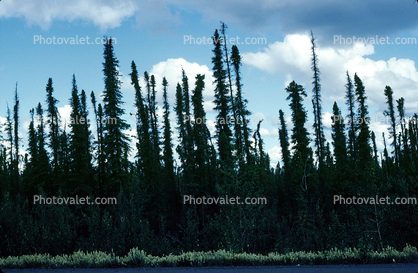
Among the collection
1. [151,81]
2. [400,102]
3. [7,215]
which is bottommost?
[7,215]

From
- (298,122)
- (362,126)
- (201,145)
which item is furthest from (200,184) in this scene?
(362,126)

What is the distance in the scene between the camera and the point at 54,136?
158 feet

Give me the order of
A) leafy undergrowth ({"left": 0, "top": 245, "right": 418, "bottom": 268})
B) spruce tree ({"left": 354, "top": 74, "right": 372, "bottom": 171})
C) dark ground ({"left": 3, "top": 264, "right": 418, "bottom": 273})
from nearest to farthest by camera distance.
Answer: dark ground ({"left": 3, "top": 264, "right": 418, "bottom": 273})
leafy undergrowth ({"left": 0, "top": 245, "right": 418, "bottom": 268})
spruce tree ({"left": 354, "top": 74, "right": 372, "bottom": 171})

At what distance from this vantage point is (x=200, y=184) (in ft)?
122

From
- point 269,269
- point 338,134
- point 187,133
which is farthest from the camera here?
point 338,134

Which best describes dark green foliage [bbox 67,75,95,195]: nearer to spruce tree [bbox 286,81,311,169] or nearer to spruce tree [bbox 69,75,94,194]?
spruce tree [bbox 69,75,94,194]

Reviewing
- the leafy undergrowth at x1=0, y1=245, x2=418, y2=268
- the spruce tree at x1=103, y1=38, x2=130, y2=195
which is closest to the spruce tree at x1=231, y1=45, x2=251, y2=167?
the spruce tree at x1=103, y1=38, x2=130, y2=195

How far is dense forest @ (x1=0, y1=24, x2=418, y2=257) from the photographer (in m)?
13.8

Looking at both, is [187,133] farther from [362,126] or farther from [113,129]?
[362,126]

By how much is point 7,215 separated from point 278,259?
11.5m

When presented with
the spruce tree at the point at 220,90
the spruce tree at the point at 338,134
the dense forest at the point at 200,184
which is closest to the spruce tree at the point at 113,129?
the dense forest at the point at 200,184

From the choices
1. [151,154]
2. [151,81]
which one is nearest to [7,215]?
[151,154]

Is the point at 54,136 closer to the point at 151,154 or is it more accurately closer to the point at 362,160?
the point at 151,154

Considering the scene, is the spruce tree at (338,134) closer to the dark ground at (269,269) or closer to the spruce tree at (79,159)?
the spruce tree at (79,159)
